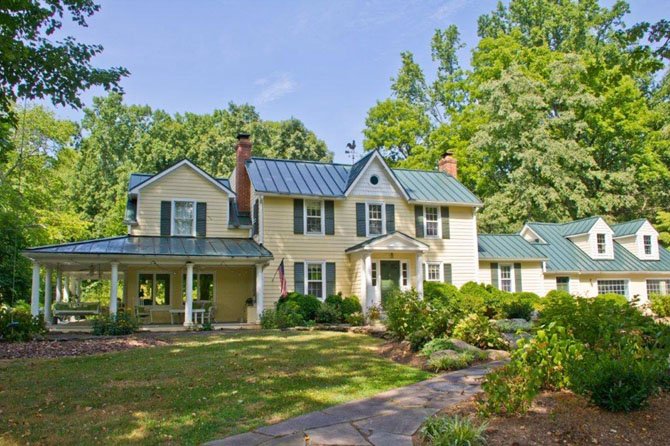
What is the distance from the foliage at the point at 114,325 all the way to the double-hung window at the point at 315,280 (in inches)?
278

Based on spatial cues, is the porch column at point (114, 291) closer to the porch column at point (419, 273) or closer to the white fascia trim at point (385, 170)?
the white fascia trim at point (385, 170)

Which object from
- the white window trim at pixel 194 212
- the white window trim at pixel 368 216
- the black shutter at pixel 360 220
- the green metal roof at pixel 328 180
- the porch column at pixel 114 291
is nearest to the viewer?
the porch column at pixel 114 291

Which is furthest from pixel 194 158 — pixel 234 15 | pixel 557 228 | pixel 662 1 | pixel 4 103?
pixel 662 1

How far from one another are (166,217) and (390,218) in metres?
9.57

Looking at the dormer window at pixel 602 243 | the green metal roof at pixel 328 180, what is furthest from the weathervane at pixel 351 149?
the dormer window at pixel 602 243

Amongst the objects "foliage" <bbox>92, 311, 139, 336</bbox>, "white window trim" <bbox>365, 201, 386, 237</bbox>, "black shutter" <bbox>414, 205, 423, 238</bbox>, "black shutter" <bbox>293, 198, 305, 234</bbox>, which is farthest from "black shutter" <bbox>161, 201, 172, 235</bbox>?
"black shutter" <bbox>414, 205, 423, 238</bbox>

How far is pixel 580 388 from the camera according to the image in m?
5.86

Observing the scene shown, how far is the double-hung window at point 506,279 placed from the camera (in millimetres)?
25547

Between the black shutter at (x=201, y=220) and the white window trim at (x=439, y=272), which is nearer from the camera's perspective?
the black shutter at (x=201, y=220)

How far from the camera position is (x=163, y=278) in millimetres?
21469

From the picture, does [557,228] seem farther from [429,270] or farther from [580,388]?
[580,388]

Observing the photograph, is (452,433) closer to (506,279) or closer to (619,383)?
(619,383)

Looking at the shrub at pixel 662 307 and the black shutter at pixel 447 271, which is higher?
the black shutter at pixel 447 271

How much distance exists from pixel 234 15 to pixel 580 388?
442 inches
